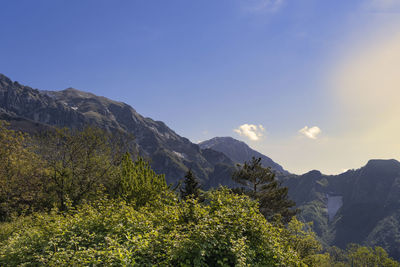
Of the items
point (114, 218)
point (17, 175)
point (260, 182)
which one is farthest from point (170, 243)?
point (17, 175)

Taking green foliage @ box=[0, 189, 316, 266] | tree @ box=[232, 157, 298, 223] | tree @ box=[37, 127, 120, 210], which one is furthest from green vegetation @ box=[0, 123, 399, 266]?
tree @ box=[232, 157, 298, 223]

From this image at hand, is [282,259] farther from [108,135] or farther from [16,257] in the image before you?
[108,135]

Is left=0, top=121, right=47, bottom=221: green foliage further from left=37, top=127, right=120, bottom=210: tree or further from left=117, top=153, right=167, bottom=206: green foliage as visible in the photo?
left=117, top=153, right=167, bottom=206: green foliage

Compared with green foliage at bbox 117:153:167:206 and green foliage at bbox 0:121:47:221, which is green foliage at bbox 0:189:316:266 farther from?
green foliage at bbox 0:121:47:221

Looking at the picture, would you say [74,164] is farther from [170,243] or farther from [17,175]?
[170,243]

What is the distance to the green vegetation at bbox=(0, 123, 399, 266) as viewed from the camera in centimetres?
768

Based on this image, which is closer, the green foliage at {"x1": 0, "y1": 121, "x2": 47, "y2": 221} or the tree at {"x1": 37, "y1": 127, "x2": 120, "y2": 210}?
the green foliage at {"x1": 0, "y1": 121, "x2": 47, "y2": 221}

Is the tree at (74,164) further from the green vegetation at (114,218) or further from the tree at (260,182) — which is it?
the tree at (260,182)

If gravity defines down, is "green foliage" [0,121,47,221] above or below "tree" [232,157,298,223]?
below

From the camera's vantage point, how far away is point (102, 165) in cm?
3694

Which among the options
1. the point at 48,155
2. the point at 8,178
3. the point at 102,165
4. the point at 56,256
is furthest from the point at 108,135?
the point at 56,256

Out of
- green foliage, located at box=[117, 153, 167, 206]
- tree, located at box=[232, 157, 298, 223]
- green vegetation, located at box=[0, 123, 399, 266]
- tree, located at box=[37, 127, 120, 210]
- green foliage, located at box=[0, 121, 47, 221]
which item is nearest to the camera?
green vegetation, located at box=[0, 123, 399, 266]

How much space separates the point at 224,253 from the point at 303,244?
29641 mm

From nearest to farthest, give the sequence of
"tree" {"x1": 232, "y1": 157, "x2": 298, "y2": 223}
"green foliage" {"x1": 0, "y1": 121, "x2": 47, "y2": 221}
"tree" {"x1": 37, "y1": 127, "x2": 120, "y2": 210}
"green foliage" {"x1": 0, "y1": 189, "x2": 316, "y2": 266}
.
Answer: "green foliage" {"x1": 0, "y1": 189, "x2": 316, "y2": 266}
"green foliage" {"x1": 0, "y1": 121, "x2": 47, "y2": 221}
"tree" {"x1": 37, "y1": 127, "x2": 120, "y2": 210}
"tree" {"x1": 232, "y1": 157, "x2": 298, "y2": 223}
